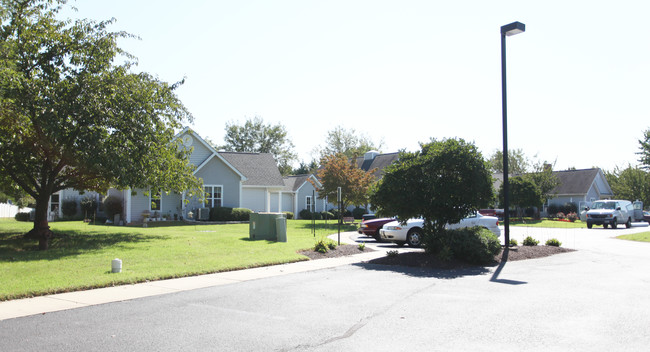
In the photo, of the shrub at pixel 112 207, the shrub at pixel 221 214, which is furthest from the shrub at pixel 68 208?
the shrub at pixel 221 214

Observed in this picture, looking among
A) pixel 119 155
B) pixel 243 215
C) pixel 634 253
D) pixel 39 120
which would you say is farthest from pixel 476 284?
pixel 243 215

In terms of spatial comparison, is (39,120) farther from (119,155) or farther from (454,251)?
(454,251)

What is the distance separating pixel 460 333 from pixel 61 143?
48.2ft

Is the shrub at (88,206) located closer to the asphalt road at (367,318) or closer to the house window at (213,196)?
the house window at (213,196)

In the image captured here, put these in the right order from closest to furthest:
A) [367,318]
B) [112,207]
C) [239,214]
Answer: [367,318] → [112,207] → [239,214]

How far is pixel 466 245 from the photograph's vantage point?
1278cm

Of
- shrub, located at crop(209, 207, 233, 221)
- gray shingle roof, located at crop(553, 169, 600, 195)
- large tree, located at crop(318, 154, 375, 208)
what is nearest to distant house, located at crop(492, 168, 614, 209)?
gray shingle roof, located at crop(553, 169, 600, 195)

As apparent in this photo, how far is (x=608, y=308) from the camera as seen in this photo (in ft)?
24.1

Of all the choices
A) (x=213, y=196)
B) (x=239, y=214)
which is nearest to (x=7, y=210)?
(x=213, y=196)

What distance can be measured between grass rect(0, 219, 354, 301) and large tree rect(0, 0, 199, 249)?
1.20 metres

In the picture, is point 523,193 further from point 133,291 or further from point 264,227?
point 133,291

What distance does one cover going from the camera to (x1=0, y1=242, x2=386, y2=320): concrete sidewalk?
7358 mm

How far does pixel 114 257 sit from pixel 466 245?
9.33 metres

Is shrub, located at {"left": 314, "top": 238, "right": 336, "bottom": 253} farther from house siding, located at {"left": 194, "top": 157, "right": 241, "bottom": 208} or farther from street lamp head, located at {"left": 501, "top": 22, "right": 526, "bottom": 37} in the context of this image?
house siding, located at {"left": 194, "top": 157, "right": 241, "bottom": 208}
